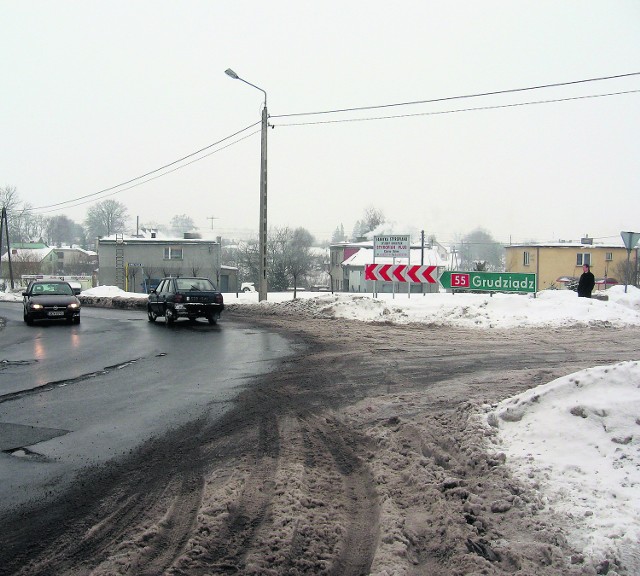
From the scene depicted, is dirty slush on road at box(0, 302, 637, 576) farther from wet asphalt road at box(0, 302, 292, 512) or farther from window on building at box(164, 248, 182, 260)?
window on building at box(164, 248, 182, 260)

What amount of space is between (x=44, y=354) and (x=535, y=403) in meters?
11.2

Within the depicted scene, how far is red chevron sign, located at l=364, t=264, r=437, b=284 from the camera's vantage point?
22.9 m

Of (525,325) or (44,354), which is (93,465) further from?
(525,325)

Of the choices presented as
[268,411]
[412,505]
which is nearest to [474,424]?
[412,505]

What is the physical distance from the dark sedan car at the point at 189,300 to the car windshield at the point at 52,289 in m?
4.02

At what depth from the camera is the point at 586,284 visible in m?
20.1

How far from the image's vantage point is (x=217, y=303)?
20.7 m

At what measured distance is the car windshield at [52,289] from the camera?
2234 centimetres

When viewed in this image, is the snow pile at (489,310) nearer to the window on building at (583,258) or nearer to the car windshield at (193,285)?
the car windshield at (193,285)

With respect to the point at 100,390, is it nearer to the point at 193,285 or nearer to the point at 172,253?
the point at 193,285

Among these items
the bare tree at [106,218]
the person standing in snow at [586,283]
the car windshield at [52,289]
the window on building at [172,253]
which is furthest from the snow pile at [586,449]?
the bare tree at [106,218]

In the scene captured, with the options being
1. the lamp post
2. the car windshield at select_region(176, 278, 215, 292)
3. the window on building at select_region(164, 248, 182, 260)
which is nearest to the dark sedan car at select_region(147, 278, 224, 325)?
the car windshield at select_region(176, 278, 215, 292)

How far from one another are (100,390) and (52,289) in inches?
595

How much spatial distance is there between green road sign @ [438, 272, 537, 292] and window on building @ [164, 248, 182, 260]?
49.5 metres
